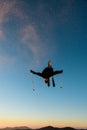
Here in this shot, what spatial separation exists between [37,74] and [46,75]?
1.96 m

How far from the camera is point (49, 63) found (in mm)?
39906

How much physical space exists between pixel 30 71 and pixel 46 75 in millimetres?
3270

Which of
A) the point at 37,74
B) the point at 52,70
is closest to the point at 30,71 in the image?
the point at 37,74

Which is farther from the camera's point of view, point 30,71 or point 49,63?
point 30,71

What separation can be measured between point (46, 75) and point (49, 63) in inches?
93.7

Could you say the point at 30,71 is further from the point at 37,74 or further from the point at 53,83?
the point at 53,83

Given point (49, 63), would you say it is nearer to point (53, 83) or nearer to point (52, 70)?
point (52, 70)

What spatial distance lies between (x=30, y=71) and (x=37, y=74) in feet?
4.57

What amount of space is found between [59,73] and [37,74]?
3767mm

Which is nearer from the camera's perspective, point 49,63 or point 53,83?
point 49,63

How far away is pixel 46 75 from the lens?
4112cm

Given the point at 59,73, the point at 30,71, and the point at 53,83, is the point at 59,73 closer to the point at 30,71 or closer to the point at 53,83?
the point at 53,83

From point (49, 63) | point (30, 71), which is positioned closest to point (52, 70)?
point (49, 63)

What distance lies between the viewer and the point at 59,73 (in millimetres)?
42156
